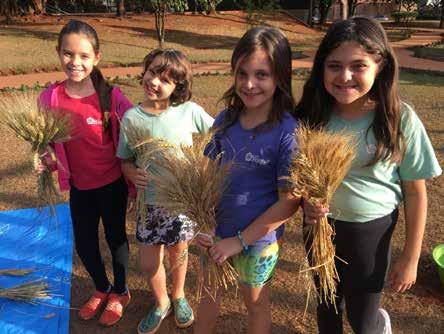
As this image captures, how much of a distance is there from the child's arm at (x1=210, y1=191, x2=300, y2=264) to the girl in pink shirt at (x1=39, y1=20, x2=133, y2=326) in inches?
33.9

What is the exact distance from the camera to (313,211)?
157 cm

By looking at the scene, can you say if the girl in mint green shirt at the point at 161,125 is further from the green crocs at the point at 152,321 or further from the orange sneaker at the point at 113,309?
the orange sneaker at the point at 113,309

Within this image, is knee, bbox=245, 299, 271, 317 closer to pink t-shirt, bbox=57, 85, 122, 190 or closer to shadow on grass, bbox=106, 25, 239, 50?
pink t-shirt, bbox=57, 85, 122, 190

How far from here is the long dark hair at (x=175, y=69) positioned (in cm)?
207

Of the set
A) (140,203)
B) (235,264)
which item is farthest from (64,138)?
(235,264)

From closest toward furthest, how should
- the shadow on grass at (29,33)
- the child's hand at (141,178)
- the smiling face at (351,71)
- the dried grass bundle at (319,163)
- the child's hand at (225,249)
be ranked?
1. the dried grass bundle at (319,163)
2. the smiling face at (351,71)
3. the child's hand at (225,249)
4. the child's hand at (141,178)
5. the shadow on grass at (29,33)

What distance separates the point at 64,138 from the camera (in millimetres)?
2094

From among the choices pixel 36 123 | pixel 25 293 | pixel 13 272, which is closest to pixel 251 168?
pixel 36 123

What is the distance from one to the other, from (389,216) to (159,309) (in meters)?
1.44

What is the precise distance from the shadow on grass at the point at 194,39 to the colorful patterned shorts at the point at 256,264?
14.9 m

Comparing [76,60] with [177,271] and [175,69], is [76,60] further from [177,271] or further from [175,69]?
[177,271]

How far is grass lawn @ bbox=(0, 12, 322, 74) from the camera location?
12.3 metres

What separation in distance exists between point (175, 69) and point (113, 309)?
1475 millimetres

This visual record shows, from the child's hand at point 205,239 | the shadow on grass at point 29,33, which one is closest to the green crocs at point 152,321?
the child's hand at point 205,239
